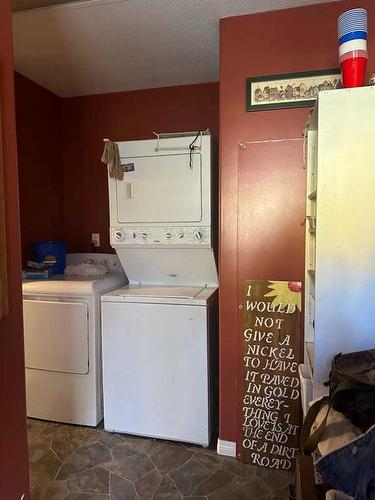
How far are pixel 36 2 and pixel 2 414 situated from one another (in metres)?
2.03

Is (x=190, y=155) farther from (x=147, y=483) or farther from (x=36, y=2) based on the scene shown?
(x=147, y=483)

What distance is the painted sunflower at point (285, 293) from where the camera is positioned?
1.99 meters

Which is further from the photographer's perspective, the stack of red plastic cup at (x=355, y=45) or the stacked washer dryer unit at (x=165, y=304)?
the stacked washer dryer unit at (x=165, y=304)

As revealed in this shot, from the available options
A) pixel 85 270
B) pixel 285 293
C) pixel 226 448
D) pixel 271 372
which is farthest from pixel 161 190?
pixel 226 448

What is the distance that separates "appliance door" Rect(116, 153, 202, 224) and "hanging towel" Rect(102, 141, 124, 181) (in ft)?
0.15

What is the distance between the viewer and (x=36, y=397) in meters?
2.53

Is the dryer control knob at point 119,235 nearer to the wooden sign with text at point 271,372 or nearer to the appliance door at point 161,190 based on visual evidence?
the appliance door at point 161,190

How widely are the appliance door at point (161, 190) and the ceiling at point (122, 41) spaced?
2.35 feet

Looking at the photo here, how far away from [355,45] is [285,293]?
48.2 inches

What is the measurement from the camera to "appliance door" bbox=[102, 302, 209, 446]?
2.20m

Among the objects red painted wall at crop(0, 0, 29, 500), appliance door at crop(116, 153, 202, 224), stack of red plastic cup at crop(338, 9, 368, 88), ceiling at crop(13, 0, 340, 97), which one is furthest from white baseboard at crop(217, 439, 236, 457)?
ceiling at crop(13, 0, 340, 97)

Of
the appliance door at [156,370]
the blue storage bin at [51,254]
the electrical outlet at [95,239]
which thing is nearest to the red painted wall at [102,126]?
the electrical outlet at [95,239]

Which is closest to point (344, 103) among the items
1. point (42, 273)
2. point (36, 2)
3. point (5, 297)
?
point (5, 297)

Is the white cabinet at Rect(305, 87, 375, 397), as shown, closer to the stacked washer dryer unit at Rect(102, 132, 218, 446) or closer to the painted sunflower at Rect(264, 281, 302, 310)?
the painted sunflower at Rect(264, 281, 302, 310)
